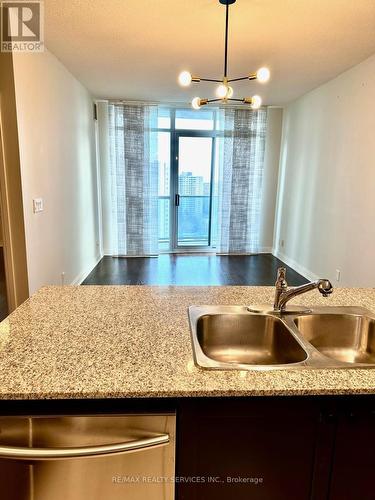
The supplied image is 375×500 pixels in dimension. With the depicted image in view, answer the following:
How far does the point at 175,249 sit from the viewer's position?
6227 millimetres

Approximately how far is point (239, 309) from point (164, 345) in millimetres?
440

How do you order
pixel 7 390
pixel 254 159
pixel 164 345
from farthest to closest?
pixel 254 159, pixel 164 345, pixel 7 390

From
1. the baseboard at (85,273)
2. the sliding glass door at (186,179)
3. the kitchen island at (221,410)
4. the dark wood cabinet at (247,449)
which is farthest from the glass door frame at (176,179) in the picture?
the dark wood cabinet at (247,449)

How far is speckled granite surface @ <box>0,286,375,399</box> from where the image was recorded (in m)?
0.89

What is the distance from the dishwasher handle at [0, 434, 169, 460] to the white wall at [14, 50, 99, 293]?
2220 millimetres

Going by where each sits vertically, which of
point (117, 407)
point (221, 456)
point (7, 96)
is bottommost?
point (221, 456)

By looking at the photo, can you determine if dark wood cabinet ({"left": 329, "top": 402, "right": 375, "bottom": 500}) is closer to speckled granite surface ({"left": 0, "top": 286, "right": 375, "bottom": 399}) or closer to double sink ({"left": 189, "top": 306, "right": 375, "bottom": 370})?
speckled granite surface ({"left": 0, "top": 286, "right": 375, "bottom": 399})

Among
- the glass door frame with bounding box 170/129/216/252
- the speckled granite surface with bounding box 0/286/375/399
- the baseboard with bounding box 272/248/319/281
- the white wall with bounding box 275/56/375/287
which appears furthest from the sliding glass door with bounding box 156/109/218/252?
the speckled granite surface with bounding box 0/286/375/399

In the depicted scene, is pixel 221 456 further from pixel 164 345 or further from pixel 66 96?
pixel 66 96

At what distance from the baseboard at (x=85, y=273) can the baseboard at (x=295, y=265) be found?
3.16m

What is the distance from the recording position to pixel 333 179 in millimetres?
4066

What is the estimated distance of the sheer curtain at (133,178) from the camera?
17.8 ft

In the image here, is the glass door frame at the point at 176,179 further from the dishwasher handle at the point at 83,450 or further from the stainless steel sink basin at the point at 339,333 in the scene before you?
the dishwasher handle at the point at 83,450

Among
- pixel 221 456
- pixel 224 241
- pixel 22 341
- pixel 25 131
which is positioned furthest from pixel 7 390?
pixel 224 241
